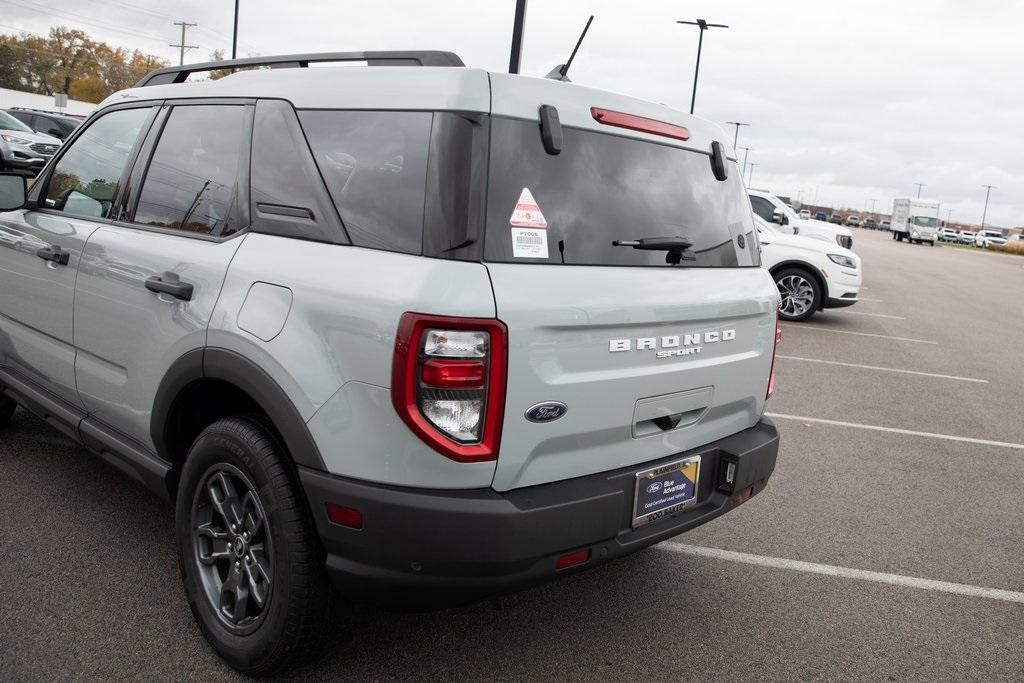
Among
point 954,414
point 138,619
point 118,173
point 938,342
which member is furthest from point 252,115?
point 938,342

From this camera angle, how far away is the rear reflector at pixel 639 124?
8.76 ft

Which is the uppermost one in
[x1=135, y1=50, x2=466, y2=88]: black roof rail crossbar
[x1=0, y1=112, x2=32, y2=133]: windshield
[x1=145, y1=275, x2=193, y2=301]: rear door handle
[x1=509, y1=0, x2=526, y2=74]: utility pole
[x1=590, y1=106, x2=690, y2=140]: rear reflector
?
[x1=509, y1=0, x2=526, y2=74]: utility pole

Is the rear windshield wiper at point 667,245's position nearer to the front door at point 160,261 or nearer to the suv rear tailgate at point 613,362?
the suv rear tailgate at point 613,362

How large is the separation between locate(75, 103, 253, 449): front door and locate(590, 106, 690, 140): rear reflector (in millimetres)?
1235

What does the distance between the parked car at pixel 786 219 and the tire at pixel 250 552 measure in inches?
431

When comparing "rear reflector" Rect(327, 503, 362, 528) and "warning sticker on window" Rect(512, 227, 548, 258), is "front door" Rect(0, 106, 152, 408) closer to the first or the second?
"rear reflector" Rect(327, 503, 362, 528)

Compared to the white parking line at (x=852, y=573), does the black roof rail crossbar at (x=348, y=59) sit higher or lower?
higher

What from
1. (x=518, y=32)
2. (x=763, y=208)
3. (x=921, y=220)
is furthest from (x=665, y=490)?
(x=921, y=220)

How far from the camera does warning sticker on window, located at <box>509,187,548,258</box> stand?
7.76 ft

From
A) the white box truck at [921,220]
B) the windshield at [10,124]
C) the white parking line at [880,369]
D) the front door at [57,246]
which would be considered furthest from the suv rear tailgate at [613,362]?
the white box truck at [921,220]

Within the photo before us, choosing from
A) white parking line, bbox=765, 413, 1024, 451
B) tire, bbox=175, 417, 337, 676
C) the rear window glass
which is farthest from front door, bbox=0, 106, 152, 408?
white parking line, bbox=765, 413, 1024, 451

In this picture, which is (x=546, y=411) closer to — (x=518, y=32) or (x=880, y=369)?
(x=880, y=369)

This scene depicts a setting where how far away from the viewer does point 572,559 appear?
2453 mm

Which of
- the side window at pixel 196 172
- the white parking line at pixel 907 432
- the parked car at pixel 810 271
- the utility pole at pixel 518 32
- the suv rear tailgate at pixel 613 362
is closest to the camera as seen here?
the suv rear tailgate at pixel 613 362
